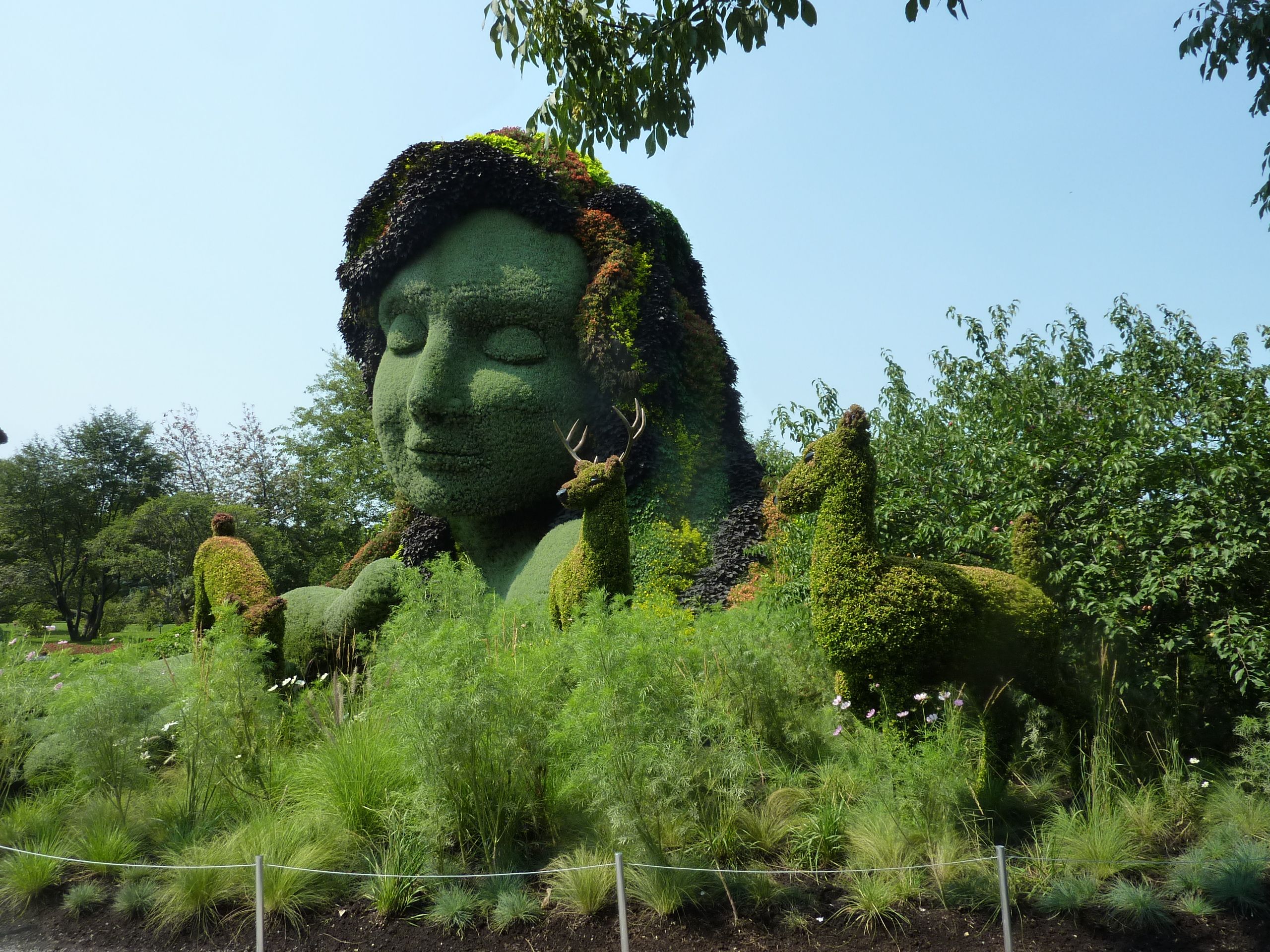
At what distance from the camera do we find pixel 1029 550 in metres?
5.74

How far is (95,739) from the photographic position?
6.01m

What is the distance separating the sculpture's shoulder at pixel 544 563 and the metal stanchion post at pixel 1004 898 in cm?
623

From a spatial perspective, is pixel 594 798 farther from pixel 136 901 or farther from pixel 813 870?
pixel 136 901

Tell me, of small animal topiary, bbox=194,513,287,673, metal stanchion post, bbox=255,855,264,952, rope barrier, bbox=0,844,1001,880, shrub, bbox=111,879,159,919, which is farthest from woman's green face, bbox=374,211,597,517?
metal stanchion post, bbox=255,855,264,952

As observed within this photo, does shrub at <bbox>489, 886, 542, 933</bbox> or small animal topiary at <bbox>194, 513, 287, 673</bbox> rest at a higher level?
small animal topiary at <bbox>194, 513, 287, 673</bbox>

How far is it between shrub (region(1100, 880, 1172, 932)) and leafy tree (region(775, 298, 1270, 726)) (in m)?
1.81

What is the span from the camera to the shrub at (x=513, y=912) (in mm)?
4492

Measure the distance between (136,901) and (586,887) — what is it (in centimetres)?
271

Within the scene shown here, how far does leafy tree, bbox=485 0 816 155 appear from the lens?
6.41 meters

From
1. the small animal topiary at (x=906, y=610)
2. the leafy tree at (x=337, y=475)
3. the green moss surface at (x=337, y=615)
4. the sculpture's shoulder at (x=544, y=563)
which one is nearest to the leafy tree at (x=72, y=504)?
the leafy tree at (x=337, y=475)

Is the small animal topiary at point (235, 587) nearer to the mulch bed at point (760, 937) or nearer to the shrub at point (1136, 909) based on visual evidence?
the mulch bed at point (760, 937)

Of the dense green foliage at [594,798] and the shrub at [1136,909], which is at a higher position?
the dense green foliage at [594,798]

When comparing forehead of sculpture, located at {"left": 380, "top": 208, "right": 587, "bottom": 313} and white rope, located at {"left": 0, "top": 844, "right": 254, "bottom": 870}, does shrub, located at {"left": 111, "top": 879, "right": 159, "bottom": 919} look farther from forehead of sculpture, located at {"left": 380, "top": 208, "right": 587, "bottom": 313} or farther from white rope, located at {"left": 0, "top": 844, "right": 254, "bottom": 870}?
forehead of sculpture, located at {"left": 380, "top": 208, "right": 587, "bottom": 313}

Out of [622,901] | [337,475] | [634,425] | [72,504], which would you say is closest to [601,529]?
[634,425]
